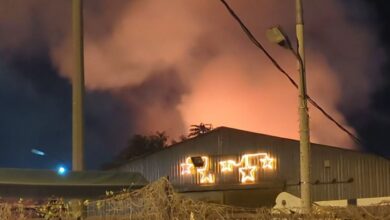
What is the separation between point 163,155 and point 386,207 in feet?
73.4

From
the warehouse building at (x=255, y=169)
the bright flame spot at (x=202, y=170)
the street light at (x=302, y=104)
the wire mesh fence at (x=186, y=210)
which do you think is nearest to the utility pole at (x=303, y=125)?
the street light at (x=302, y=104)

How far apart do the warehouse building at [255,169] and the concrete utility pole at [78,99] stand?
12279 mm

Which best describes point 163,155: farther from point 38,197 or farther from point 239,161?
point 38,197

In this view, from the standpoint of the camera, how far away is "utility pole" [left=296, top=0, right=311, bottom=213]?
1178 centimetres

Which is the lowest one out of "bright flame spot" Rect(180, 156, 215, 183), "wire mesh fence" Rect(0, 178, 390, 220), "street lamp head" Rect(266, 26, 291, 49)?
"wire mesh fence" Rect(0, 178, 390, 220)

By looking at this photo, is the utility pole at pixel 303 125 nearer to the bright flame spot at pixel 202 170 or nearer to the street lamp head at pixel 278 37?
the street lamp head at pixel 278 37

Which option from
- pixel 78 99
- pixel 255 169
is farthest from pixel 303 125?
pixel 255 169

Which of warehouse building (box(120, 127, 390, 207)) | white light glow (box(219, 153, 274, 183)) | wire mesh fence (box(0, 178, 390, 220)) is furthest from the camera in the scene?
white light glow (box(219, 153, 274, 183))

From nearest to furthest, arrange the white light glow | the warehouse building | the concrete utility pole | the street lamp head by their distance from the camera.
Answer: the street lamp head, the concrete utility pole, the warehouse building, the white light glow

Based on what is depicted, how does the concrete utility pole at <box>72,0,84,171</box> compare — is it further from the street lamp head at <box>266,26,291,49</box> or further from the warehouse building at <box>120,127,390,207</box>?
the warehouse building at <box>120,127,390,207</box>

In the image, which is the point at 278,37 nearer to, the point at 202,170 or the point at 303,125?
the point at 303,125

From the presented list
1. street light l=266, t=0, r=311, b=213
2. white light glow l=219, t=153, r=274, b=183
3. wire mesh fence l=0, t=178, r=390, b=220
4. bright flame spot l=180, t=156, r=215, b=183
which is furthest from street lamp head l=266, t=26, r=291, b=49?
bright flame spot l=180, t=156, r=215, b=183

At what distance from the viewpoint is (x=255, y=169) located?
2822 cm

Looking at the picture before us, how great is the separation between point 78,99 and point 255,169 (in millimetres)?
15206
